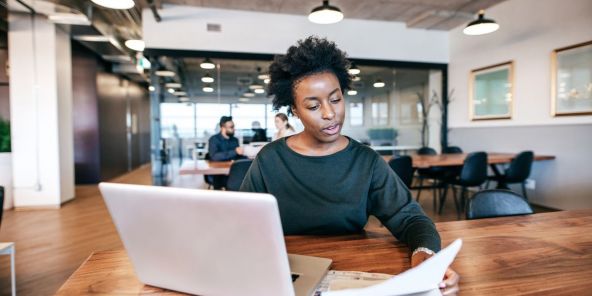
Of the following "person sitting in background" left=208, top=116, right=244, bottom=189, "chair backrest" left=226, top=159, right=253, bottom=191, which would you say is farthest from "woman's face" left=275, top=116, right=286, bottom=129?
"chair backrest" left=226, top=159, right=253, bottom=191

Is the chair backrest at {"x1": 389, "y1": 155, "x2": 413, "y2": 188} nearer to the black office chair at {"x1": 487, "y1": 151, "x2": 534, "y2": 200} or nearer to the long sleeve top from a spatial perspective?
the black office chair at {"x1": 487, "y1": 151, "x2": 534, "y2": 200}

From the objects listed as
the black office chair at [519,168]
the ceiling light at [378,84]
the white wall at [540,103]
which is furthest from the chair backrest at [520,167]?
the ceiling light at [378,84]

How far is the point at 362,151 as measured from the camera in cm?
111

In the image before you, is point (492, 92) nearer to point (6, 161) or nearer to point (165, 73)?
point (165, 73)

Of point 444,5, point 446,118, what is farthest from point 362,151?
point 446,118

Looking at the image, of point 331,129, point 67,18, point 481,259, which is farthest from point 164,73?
point 481,259

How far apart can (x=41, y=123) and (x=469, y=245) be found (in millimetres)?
5476

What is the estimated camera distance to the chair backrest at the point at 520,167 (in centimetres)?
406

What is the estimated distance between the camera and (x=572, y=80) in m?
4.18

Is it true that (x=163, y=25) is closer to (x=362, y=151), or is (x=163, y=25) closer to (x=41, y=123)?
(x=41, y=123)

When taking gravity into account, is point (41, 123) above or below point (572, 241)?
above

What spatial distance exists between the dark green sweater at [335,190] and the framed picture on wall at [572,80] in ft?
14.2

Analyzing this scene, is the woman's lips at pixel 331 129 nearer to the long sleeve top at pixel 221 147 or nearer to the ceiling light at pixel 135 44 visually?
the long sleeve top at pixel 221 147

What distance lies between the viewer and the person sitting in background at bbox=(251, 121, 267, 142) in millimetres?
5953
